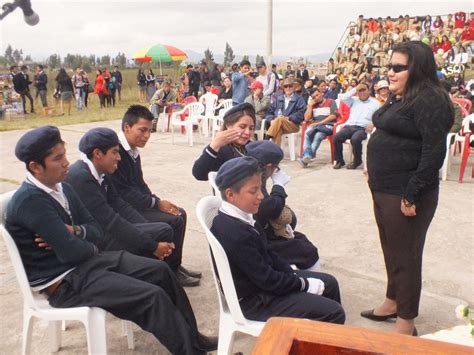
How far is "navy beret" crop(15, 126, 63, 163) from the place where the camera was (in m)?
2.32

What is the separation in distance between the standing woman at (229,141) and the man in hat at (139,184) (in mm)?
439

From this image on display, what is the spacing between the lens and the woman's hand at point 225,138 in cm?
321

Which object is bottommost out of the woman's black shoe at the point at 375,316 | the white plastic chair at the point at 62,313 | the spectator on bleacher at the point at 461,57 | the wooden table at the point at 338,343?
the woman's black shoe at the point at 375,316

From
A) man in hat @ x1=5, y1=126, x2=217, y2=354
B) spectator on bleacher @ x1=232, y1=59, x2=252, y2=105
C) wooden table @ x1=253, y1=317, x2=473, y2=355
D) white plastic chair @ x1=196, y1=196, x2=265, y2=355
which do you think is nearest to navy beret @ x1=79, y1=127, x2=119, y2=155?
man in hat @ x1=5, y1=126, x2=217, y2=354

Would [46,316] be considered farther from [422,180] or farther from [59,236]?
[422,180]

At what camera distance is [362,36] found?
71.3ft

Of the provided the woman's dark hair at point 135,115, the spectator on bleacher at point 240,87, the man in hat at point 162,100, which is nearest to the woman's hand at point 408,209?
the woman's dark hair at point 135,115

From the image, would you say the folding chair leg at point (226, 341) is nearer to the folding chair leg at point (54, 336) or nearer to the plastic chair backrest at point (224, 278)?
the plastic chair backrest at point (224, 278)

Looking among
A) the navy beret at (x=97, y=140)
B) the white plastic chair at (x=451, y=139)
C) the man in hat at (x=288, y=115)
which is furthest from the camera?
the man in hat at (x=288, y=115)

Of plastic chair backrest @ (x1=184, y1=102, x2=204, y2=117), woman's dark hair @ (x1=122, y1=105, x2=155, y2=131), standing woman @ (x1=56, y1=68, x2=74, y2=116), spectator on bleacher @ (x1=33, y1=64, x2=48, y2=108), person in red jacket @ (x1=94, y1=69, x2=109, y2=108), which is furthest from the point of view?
person in red jacket @ (x1=94, y1=69, x2=109, y2=108)

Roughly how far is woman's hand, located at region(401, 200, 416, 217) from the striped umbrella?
16.8 m

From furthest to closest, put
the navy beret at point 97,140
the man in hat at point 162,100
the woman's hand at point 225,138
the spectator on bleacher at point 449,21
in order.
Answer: the spectator on bleacher at point 449,21
the man in hat at point 162,100
the woman's hand at point 225,138
the navy beret at point 97,140

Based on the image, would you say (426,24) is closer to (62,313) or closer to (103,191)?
(103,191)

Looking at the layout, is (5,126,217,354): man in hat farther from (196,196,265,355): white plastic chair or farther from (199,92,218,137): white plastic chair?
(199,92,218,137): white plastic chair
